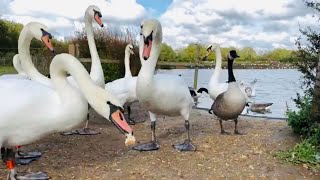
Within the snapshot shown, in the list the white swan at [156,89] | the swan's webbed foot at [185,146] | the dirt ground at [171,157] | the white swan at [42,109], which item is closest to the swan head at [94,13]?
the dirt ground at [171,157]

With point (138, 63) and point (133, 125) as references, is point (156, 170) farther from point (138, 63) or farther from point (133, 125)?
point (138, 63)

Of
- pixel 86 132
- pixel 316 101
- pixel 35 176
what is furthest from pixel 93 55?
pixel 316 101

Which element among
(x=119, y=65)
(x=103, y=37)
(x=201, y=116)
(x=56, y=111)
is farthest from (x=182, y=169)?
(x=103, y=37)

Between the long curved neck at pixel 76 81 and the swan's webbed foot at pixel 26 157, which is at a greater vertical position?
the long curved neck at pixel 76 81

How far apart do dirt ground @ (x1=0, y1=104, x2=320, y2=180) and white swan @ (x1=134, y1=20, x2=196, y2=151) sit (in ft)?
1.27

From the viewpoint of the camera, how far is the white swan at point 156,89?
5.52 metres

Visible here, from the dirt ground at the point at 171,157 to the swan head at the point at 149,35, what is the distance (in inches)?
53.3

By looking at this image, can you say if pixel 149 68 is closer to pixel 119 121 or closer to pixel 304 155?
pixel 119 121

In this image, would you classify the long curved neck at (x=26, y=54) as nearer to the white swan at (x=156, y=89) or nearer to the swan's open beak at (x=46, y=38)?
the swan's open beak at (x=46, y=38)

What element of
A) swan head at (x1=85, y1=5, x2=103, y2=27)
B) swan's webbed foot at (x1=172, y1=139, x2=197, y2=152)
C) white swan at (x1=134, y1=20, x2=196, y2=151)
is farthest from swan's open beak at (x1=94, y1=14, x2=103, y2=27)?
swan's webbed foot at (x1=172, y1=139, x2=197, y2=152)

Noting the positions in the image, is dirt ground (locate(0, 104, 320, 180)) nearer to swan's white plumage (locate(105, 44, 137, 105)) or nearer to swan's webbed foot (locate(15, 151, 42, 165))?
swan's webbed foot (locate(15, 151, 42, 165))

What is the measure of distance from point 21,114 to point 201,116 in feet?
19.6

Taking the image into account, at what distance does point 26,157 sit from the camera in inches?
212

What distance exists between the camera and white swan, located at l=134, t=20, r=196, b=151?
5.52 meters
